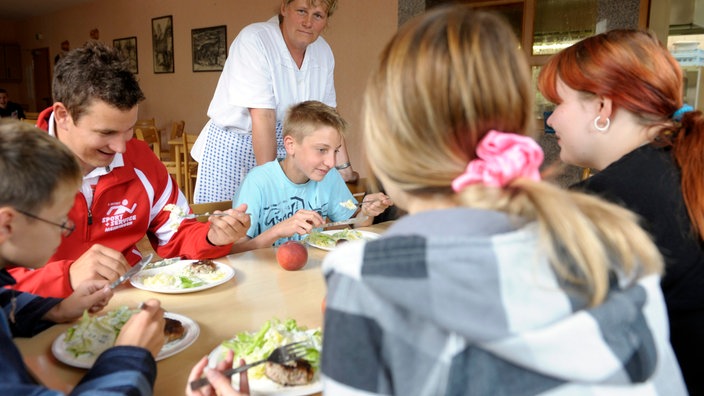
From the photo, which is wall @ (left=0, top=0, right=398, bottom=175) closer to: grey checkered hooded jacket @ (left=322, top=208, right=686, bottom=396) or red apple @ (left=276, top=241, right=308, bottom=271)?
red apple @ (left=276, top=241, right=308, bottom=271)

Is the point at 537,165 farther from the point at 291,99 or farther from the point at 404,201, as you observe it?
the point at 291,99

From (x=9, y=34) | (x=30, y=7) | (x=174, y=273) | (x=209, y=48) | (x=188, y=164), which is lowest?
(x=188, y=164)

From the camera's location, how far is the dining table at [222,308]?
1.01 m

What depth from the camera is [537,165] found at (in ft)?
2.43

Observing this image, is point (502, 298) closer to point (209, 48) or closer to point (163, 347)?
point (163, 347)

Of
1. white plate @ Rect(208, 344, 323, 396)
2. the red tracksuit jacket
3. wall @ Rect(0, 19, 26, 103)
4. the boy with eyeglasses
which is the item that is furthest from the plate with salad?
wall @ Rect(0, 19, 26, 103)

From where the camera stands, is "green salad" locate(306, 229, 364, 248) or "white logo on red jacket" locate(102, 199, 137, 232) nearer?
"white logo on red jacket" locate(102, 199, 137, 232)

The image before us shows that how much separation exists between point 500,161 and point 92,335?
2.91ft

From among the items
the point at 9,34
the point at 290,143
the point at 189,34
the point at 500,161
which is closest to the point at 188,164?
the point at 189,34

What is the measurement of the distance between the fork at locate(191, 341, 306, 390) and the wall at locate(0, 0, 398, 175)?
258 centimetres

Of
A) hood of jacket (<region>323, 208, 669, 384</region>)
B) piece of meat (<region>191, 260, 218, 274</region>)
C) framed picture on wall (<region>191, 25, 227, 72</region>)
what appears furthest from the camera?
framed picture on wall (<region>191, 25, 227, 72</region>)

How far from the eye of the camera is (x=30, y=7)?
393 inches

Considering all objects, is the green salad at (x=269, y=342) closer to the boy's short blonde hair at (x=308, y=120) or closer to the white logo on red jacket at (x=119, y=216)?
the white logo on red jacket at (x=119, y=216)

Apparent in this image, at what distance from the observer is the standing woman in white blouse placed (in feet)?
8.13
